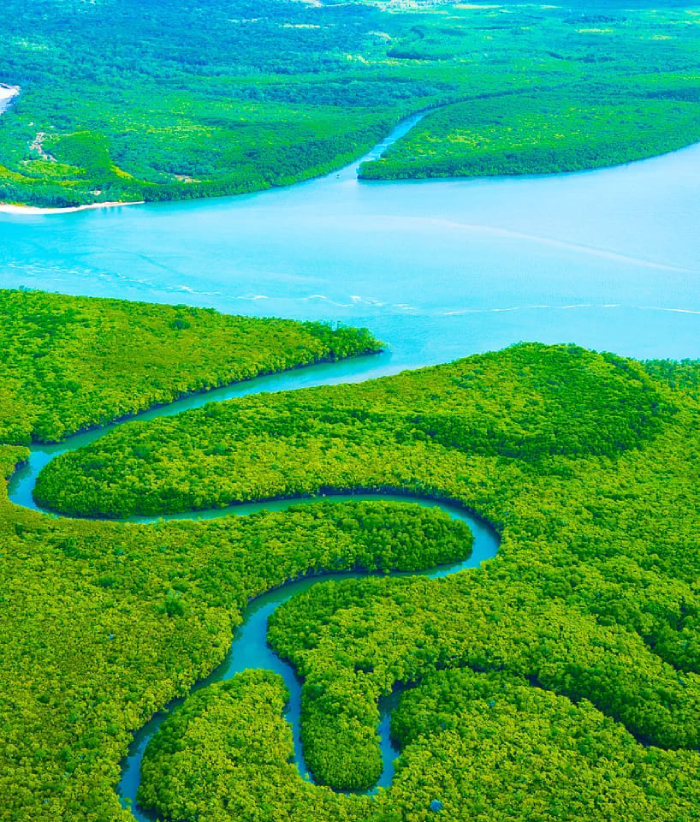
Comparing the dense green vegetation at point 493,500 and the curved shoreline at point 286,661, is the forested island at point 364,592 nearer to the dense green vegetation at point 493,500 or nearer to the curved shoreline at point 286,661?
the dense green vegetation at point 493,500

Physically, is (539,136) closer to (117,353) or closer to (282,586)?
(117,353)

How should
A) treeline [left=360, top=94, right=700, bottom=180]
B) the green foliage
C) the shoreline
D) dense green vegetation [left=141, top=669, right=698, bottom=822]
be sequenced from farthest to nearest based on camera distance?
treeline [left=360, top=94, right=700, bottom=180], the shoreline, the green foliage, dense green vegetation [left=141, top=669, right=698, bottom=822]

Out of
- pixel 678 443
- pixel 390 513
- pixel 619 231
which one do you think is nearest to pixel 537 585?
pixel 390 513

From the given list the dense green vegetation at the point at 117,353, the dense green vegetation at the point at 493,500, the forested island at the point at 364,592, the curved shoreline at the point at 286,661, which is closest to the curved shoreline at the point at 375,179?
the dense green vegetation at the point at 117,353

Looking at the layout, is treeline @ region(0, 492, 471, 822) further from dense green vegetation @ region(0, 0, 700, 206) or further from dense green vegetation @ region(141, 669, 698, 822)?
dense green vegetation @ region(0, 0, 700, 206)

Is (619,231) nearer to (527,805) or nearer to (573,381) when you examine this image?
(573,381)

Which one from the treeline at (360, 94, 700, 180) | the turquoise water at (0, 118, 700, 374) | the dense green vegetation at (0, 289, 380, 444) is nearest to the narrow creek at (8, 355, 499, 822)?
the dense green vegetation at (0, 289, 380, 444)

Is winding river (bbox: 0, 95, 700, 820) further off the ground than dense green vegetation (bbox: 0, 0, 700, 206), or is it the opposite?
dense green vegetation (bbox: 0, 0, 700, 206)
